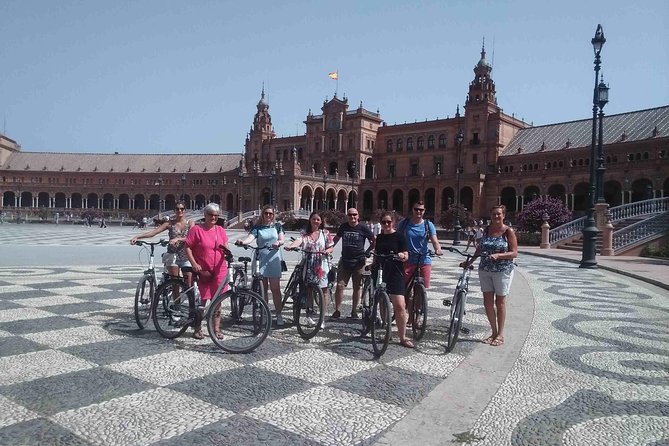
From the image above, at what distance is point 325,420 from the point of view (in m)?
4.28

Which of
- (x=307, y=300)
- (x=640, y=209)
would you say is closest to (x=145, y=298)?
(x=307, y=300)

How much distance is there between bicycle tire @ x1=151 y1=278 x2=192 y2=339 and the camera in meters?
6.82

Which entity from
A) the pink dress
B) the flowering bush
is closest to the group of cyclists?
the pink dress

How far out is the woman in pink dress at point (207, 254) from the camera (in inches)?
267

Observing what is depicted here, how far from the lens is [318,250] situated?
757 cm

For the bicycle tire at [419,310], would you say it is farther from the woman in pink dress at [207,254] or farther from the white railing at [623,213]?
the white railing at [623,213]

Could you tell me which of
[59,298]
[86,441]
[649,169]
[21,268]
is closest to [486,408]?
[86,441]

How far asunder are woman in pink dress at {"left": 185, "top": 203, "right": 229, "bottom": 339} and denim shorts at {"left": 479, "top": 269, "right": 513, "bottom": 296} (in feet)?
11.0

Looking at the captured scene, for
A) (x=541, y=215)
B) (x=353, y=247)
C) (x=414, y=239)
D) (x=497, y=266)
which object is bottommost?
(x=497, y=266)

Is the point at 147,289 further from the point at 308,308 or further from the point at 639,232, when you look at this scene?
the point at 639,232

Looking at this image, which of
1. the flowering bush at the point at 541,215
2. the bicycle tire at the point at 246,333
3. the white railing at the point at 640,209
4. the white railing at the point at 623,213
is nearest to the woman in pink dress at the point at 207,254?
the bicycle tire at the point at 246,333

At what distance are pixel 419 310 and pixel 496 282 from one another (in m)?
1.07

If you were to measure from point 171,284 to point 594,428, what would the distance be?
5.04 m

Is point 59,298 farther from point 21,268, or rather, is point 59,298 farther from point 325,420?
point 325,420
